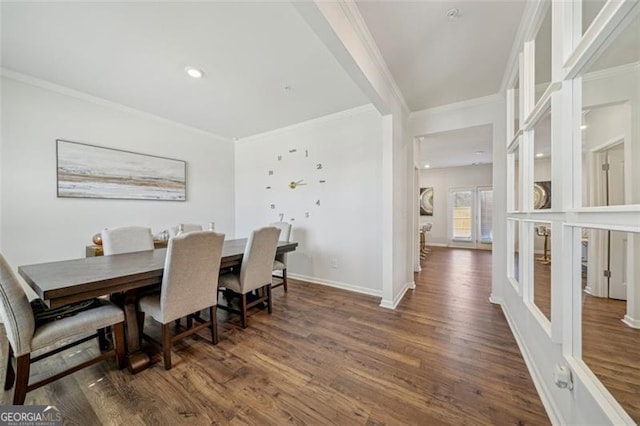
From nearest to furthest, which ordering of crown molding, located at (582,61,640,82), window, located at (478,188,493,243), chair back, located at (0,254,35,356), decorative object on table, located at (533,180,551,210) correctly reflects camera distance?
crown molding, located at (582,61,640,82)
chair back, located at (0,254,35,356)
decorative object on table, located at (533,180,551,210)
window, located at (478,188,493,243)

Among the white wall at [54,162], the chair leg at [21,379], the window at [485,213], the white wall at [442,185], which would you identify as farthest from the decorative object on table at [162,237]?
the window at [485,213]

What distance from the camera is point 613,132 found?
962mm

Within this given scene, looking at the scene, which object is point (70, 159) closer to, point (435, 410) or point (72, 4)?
point (72, 4)

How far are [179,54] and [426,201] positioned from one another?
26.5 ft

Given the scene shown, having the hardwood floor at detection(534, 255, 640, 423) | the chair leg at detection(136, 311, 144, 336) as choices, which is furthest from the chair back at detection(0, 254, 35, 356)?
the hardwood floor at detection(534, 255, 640, 423)

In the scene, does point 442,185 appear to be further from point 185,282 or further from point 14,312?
point 14,312

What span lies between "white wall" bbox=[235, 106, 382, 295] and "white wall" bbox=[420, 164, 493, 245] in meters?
5.29

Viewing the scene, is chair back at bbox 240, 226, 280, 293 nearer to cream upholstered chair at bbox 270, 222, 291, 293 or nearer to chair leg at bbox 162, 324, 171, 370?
cream upholstered chair at bbox 270, 222, 291, 293

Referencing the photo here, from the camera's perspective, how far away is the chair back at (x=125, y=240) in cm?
245

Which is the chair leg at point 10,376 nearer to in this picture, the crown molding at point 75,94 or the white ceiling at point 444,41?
the crown molding at point 75,94

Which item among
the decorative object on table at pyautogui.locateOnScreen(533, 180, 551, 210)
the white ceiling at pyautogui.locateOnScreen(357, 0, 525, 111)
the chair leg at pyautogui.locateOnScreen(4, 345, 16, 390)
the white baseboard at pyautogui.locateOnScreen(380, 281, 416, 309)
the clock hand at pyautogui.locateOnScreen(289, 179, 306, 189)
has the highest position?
the white ceiling at pyautogui.locateOnScreen(357, 0, 525, 111)

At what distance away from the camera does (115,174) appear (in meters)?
3.34

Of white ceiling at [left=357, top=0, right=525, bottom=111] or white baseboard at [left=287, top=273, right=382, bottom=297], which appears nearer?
white ceiling at [left=357, top=0, right=525, bottom=111]

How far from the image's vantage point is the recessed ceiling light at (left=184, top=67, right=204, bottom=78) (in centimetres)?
251
